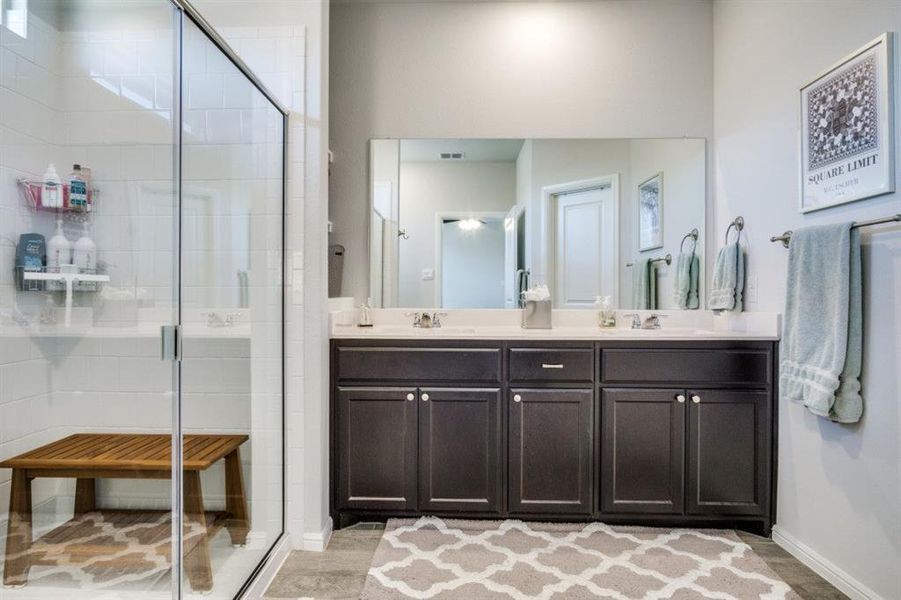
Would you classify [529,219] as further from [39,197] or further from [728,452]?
[39,197]

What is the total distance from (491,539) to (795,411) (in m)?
1.39

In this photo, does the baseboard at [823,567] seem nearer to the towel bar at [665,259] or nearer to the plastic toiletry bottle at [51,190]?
the towel bar at [665,259]

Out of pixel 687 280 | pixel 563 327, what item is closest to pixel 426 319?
pixel 563 327

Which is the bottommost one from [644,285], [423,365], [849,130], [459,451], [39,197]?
[459,451]

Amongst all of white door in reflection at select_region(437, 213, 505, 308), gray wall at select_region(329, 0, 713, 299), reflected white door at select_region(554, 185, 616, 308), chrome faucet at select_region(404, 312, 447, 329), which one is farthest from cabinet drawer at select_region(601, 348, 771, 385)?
gray wall at select_region(329, 0, 713, 299)

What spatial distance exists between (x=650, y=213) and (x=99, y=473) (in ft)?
9.05

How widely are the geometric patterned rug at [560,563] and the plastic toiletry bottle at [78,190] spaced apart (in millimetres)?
1771

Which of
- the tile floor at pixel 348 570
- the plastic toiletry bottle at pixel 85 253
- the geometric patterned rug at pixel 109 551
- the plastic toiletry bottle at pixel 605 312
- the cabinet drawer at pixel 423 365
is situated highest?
the plastic toiletry bottle at pixel 85 253

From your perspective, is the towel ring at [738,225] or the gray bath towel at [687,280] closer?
the towel ring at [738,225]

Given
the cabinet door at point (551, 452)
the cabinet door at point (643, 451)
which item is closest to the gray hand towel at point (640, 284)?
the cabinet door at point (643, 451)

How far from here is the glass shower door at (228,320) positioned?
1681 millimetres

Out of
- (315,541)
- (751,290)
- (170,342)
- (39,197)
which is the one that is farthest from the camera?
(751,290)

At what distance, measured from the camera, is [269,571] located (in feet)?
6.24

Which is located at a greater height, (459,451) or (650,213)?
(650,213)
